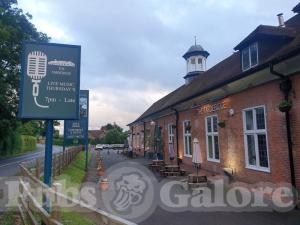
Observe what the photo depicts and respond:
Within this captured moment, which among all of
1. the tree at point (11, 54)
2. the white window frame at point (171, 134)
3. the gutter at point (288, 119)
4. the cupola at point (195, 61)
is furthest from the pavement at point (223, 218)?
the tree at point (11, 54)

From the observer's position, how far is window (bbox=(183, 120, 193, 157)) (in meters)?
17.7

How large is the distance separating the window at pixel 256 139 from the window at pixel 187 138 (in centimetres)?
601

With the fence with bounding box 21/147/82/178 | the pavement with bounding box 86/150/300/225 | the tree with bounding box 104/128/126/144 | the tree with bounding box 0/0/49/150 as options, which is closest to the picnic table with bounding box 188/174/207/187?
the pavement with bounding box 86/150/300/225

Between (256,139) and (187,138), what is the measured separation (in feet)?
25.1

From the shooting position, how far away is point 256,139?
10859 mm

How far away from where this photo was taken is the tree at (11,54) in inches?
981

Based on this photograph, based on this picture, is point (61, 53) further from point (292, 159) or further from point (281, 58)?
point (292, 159)

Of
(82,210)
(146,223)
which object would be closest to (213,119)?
(146,223)

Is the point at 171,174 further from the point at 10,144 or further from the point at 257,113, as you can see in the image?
the point at 10,144

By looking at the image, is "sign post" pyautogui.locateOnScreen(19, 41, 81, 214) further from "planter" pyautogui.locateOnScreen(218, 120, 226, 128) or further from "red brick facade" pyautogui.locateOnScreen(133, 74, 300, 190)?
"planter" pyautogui.locateOnScreen(218, 120, 226, 128)

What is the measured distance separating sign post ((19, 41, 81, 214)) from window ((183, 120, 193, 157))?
38.4ft

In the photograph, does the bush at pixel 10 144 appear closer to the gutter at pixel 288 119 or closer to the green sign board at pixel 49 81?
the green sign board at pixel 49 81

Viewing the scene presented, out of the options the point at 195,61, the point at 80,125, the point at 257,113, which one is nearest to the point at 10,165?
the point at 80,125

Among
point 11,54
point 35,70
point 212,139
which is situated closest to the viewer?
point 35,70
